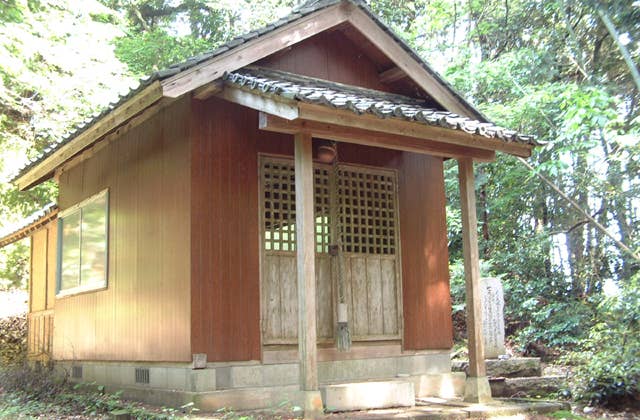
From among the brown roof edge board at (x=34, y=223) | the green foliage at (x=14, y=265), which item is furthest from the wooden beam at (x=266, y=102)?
the green foliage at (x=14, y=265)

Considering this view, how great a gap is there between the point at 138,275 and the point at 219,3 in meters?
15.3

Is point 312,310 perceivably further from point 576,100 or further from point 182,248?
point 576,100

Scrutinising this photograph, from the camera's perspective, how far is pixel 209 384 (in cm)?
680

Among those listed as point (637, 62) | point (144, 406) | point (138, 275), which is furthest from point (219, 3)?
point (144, 406)

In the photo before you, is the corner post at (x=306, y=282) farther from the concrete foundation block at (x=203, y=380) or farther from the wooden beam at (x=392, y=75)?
the wooden beam at (x=392, y=75)

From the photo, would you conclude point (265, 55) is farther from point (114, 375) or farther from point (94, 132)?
point (114, 375)

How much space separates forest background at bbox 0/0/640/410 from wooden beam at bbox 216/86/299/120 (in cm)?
592

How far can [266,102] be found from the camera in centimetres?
623

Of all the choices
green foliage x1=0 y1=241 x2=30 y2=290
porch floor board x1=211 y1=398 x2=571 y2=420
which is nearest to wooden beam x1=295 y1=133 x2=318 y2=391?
porch floor board x1=211 y1=398 x2=571 y2=420

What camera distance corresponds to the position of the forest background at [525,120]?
1305 cm

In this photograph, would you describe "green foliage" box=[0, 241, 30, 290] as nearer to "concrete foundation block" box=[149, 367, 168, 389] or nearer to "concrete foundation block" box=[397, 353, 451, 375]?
"concrete foundation block" box=[149, 367, 168, 389]

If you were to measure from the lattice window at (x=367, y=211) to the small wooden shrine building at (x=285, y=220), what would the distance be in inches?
0.9

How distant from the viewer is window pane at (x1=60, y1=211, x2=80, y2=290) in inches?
412

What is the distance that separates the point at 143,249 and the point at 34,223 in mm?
5648
